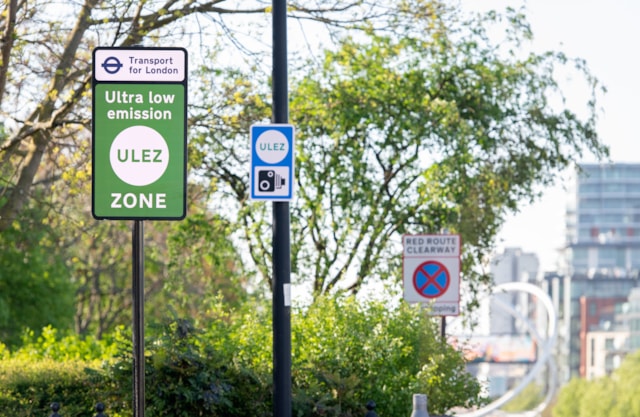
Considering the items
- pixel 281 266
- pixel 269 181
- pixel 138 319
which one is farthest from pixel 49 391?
pixel 138 319

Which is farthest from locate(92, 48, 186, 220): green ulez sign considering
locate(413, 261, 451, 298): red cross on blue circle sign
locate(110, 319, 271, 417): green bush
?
locate(413, 261, 451, 298): red cross on blue circle sign

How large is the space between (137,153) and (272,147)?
3.18 metres

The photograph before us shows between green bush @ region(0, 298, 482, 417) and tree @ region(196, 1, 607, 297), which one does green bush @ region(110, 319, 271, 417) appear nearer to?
green bush @ region(0, 298, 482, 417)

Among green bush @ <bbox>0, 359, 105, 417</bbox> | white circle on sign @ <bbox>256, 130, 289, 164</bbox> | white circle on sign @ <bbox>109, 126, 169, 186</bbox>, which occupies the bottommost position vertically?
green bush @ <bbox>0, 359, 105, 417</bbox>

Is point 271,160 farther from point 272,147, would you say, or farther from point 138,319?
point 138,319

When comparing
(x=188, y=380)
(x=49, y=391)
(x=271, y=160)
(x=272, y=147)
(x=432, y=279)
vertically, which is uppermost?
(x=272, y=147)

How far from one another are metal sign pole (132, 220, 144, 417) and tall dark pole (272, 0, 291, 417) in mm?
2781

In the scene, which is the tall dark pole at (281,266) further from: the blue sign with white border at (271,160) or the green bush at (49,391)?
the green bush at (49,391)

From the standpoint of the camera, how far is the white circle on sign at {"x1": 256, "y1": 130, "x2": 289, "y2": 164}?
1234 cm

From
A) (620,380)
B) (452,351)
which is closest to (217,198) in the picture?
(452,351)

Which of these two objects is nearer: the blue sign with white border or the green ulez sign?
the green ulez sign

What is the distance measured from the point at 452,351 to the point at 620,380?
440 ft

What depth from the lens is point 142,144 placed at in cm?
932

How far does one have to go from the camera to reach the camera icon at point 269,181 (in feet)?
40.3
